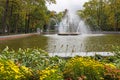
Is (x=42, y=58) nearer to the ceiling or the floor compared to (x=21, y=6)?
nearer to the floor

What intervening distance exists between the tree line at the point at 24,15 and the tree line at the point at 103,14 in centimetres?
1460

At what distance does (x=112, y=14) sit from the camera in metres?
66.4

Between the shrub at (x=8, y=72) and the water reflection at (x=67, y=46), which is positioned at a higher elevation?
the shrub at (x=8, y=72)

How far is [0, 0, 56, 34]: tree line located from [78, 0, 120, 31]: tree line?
1460 cm

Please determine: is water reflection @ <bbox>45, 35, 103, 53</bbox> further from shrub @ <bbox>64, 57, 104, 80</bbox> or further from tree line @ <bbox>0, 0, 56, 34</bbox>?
tree line @ <bbox>0, 0, 56, 34</bbox>

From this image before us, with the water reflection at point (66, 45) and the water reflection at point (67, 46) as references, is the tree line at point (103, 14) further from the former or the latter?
the water reflection at point (67, 46)

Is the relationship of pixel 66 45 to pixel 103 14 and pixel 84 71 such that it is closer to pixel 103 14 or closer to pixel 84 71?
pixel 84 71

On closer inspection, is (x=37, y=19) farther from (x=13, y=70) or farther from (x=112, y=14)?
(x=13, y=70)

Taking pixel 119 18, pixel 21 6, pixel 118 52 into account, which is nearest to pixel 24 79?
pixel 118 52

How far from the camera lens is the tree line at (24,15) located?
43.0 meters

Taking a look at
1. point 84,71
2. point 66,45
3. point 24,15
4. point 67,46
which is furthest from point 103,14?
point 84,71

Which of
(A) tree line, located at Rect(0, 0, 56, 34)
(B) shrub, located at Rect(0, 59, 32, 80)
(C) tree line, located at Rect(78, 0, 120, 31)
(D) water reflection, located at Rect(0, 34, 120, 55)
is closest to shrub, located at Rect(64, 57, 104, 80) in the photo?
(B) shrub, located at Rect(0, 59, 32, 80)

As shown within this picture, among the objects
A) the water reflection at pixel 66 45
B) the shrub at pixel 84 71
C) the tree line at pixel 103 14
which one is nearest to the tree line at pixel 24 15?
the tree line at pixel 103 14

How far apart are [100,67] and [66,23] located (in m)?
68.2
